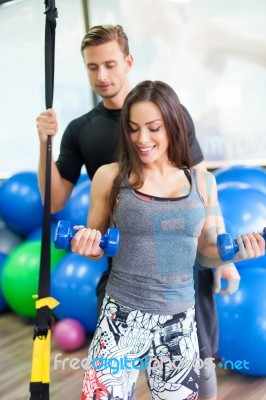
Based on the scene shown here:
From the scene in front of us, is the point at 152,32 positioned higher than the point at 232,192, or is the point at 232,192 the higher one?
the point at 152,32

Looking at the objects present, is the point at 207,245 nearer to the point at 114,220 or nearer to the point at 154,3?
the point at 114,220

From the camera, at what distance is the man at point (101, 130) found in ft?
4.17

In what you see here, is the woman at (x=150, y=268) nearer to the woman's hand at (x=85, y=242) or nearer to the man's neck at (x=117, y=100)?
the woman's hand at (x=85, y=242)

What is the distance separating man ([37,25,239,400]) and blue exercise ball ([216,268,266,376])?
472mm

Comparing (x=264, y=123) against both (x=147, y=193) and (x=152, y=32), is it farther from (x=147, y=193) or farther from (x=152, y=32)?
(x=147, y=193)

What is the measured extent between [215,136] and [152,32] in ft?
2.97

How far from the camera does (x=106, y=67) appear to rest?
129 cm

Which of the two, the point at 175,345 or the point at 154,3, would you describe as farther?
the point at 154,3

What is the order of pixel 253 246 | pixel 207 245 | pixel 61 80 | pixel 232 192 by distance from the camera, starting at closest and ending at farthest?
1. pixel 253 246
2. pixel 207 245
3. pixel 232 192
4. pixel 61 80

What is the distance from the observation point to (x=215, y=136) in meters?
3.09

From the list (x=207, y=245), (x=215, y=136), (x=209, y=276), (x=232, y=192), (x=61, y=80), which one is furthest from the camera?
(x=61, y=80)


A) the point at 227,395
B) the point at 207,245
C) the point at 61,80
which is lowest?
the point at 227,395

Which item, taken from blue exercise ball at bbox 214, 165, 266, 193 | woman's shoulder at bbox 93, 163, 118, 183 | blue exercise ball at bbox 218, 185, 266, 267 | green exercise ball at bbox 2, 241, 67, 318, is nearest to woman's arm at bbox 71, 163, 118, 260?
woman's shoulder at bbox 93, 163, 118, 183

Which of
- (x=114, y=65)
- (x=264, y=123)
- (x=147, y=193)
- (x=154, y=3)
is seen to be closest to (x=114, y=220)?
(x=147, y=193)
